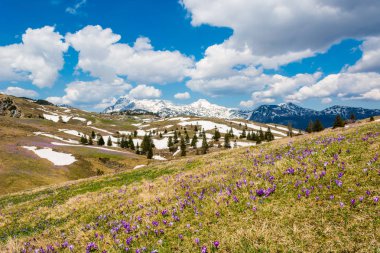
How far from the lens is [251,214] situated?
28.7ft

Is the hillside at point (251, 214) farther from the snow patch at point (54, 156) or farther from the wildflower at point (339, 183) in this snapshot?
the snow patch at point (54, 156)

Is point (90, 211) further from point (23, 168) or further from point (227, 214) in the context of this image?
point (23, 168)

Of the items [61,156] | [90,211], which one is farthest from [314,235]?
[61,156]

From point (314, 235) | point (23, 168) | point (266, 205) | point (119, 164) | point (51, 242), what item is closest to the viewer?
point (314, 235)

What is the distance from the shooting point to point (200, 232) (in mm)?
8359

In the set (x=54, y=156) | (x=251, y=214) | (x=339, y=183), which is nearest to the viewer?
(x=251, y=214)

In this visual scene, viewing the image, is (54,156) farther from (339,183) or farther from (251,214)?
(339,183)

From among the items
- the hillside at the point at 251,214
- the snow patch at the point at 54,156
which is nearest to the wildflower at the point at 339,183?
the hillside at the point at 251,214

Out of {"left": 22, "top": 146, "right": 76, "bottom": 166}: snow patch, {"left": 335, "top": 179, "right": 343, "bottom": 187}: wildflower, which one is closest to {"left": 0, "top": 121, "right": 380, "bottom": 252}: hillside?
{"left": 335, "top": 179, "right": 343, "bottom": 187}: wildflower

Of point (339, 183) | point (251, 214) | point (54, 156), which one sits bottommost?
point (54, 156)

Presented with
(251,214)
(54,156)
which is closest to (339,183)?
(251,214)

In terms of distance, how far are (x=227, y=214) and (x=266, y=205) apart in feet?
4.71

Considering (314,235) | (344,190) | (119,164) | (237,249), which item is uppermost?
(344,190)

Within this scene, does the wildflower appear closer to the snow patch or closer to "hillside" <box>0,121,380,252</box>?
"hillside" <box>0,121,380,252</box>
